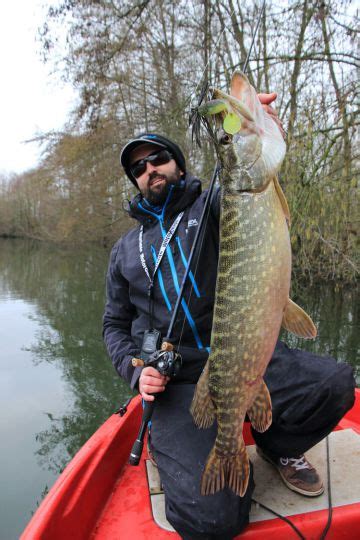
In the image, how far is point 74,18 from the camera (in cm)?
614

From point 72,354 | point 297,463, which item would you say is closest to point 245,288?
point 297,463

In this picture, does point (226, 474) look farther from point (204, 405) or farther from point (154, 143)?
point (154, 143)

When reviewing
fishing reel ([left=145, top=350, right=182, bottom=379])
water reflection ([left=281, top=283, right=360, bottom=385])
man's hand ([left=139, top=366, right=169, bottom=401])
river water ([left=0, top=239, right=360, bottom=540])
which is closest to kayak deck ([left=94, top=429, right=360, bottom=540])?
man's hand ([left=139, top=366, right=169, bottom=401])

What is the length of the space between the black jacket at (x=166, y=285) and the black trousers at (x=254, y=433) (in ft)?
0.81

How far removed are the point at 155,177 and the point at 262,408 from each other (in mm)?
1364

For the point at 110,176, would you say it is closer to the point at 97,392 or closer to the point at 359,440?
the point at 97,392

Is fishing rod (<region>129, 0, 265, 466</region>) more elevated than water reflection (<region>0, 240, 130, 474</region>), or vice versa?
fishing rod (<region>129, 0, 265, 466</region>)

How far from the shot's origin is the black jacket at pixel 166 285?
1997 mm

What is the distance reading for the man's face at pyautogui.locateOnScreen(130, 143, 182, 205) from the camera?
222 centimetres

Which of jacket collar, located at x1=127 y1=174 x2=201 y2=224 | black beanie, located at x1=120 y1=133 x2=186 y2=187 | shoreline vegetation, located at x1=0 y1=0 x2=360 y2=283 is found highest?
shoreline vegetation, located at x1=0 y1=0 x2=360 y2=283

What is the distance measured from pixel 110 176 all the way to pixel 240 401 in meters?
12.4

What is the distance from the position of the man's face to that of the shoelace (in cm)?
148

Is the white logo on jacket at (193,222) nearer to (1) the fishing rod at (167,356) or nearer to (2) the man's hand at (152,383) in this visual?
(1) the fishing rod at (167,356)

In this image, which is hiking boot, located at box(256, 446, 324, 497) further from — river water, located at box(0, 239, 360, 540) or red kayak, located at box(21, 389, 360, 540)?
river water, located at box(0, 239, 360, 540)
